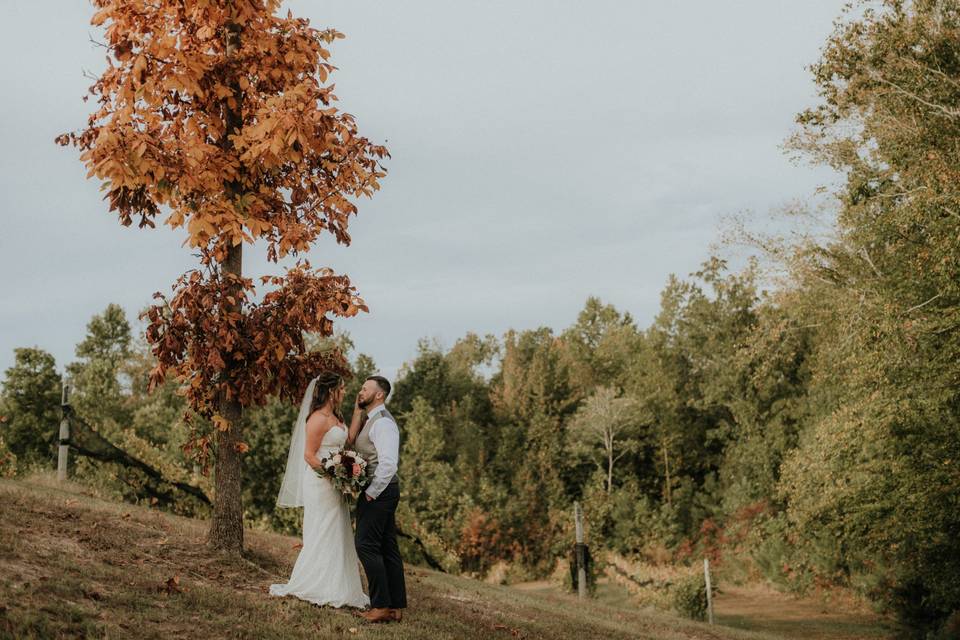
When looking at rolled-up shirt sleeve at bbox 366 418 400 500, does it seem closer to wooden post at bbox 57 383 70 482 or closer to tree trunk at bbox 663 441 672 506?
wooden post at bbox 57 383 70 482

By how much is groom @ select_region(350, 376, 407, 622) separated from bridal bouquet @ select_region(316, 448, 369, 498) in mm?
98

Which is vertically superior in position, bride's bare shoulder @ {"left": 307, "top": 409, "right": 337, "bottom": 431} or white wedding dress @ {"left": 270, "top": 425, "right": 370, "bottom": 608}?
bride's bare shoulder @ {"left": 307, "top": 409, "right": 337, "bottom": 431}

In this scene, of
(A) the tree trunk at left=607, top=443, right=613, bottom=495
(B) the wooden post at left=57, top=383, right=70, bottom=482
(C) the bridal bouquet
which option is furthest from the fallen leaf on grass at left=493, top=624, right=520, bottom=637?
(A) the tree trunk at left=607, top=443, right=613, bottom=495

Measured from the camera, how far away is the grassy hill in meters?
6.57

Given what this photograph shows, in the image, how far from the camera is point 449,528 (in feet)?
94.9

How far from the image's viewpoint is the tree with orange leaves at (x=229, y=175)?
8586 mm

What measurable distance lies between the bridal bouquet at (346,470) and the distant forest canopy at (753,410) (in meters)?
2.73

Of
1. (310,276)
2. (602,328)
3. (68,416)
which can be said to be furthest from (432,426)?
(602,328)

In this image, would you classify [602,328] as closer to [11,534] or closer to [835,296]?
[835,296]

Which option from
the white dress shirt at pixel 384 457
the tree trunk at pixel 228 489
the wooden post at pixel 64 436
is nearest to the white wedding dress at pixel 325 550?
the white dress shirt at pixel 384 457

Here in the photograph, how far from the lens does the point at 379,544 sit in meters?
7.60

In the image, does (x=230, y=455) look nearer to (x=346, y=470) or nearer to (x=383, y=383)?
(x=346, y=470)

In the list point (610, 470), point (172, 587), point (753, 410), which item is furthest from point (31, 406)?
point (753, 410)

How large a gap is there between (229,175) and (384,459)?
3.62 meters
